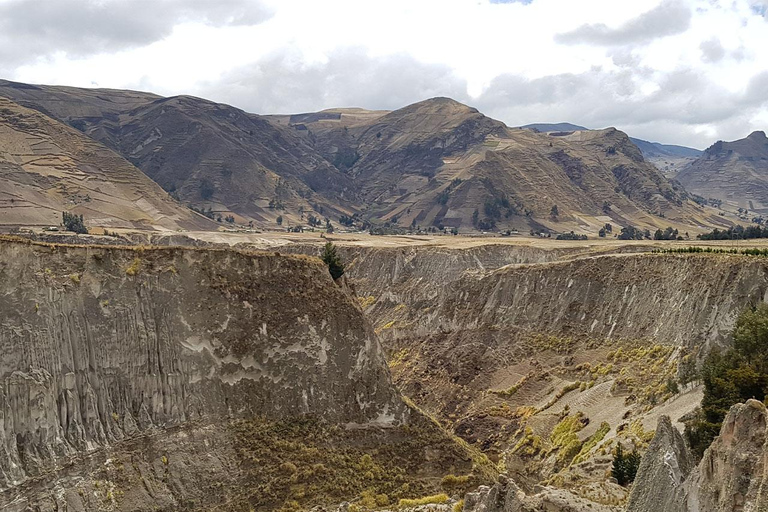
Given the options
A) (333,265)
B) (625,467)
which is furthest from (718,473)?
(333,265)

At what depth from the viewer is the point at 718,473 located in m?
17.2

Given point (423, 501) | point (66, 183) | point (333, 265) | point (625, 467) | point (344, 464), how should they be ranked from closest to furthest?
1. point (625, 467)
2. point (423, 501)
3. point (344, 464)
4. point (333, 265)
5. point (66, 183)

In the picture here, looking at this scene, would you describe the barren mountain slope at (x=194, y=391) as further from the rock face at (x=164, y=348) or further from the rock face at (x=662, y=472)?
the rock face at (x=662, y=472)

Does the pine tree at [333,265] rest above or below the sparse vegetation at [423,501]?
above

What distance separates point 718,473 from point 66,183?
169052mm

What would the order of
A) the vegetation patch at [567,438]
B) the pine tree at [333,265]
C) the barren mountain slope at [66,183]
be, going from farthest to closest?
1. the barren mountain slope at [66,183]
2. the vegetation patch at [567,438]
3. the pine tree at [333,265]

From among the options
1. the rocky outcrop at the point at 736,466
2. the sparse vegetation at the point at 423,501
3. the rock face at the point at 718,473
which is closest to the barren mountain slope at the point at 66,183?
the sparse vegetation at the point at 423,501

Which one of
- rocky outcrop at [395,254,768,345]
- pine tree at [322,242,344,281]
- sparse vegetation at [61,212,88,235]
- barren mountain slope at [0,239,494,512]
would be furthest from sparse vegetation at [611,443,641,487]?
sparse vegetation at [61,212,88,235]

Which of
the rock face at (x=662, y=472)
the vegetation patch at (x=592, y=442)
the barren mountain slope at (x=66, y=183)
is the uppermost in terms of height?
the barren mountain slope at (x=66, y=183)

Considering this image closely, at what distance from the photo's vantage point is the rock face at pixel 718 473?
16.0 m

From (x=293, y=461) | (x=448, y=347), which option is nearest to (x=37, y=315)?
(x=293, y=461)

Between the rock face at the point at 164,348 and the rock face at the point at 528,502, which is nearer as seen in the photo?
the rock face at the point at 528,502

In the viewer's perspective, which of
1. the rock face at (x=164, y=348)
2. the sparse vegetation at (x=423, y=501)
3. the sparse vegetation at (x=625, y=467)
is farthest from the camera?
the sparse vegetation at (x=423, y=501)

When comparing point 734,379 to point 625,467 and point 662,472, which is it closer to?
point 625,467
